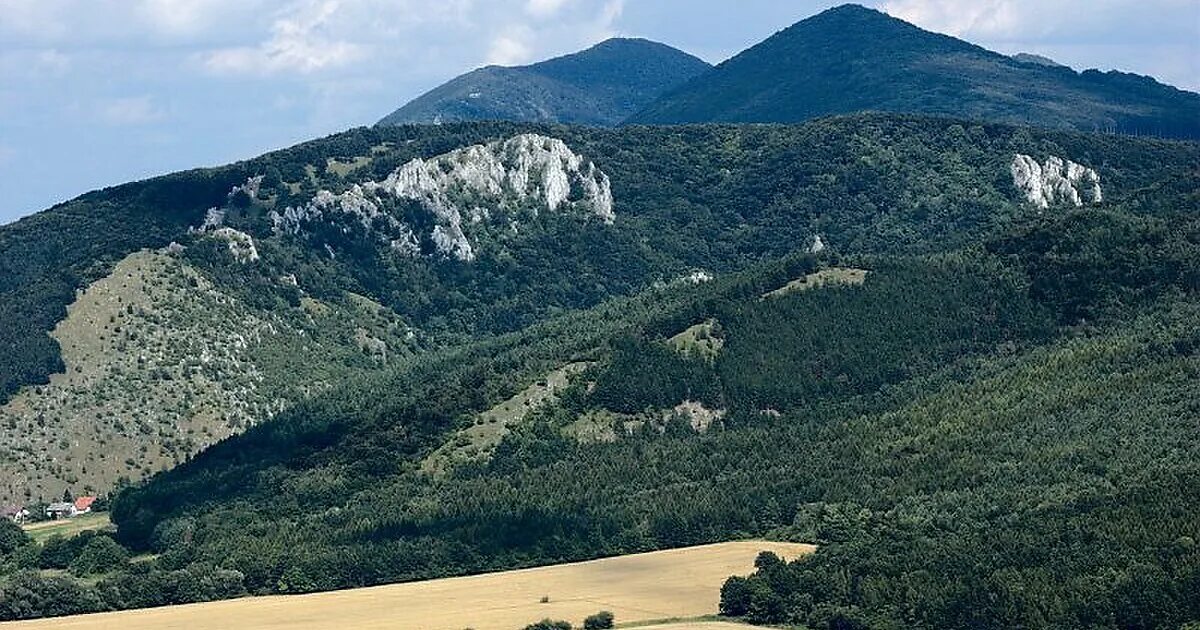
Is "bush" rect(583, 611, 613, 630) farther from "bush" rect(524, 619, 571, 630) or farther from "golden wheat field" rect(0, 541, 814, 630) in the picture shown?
"bush" rect(524, 619, 571, 630)

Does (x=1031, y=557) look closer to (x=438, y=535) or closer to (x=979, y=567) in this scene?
(x=979, y=567)

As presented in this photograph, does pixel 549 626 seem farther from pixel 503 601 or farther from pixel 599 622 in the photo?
pixel 503 601

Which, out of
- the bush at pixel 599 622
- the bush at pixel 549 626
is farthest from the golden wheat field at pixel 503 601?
the bush at pixel 549 626

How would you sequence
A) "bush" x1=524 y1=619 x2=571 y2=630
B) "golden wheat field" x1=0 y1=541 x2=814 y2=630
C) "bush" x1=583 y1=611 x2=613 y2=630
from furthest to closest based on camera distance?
1. "golden wheat field" x1=0 y1=541 x2=814 y2=630
2. "bush" x1=583 y1=611 x2=613 y2=630
3. "bush" x1=524 y1=619 x2=571 y2=630

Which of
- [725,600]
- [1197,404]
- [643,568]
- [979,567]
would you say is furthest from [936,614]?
[1197,404]

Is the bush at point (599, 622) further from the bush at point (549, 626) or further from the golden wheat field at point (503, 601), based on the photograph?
the bush at point (549, 626)

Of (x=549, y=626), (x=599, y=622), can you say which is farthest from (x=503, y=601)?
(x=549, y=626)

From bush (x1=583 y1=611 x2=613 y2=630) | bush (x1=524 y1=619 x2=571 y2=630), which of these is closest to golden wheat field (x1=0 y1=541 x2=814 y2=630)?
bush (x1=583 y1=611 x2=613 y2=630)
